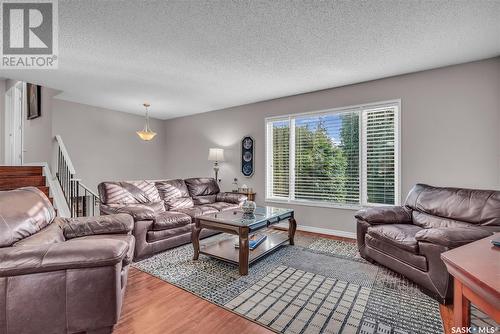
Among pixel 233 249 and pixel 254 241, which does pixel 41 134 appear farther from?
pixel 254 241

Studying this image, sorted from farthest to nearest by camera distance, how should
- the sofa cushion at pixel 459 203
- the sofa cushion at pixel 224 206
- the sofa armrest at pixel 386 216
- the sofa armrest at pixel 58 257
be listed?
1. the sofa cushion at pixel 224 206
2. the sofa armrest at pixel 386 216
3. the sofa cushion at pixel 459 203
4. the sofa armrest at pixel 58 257

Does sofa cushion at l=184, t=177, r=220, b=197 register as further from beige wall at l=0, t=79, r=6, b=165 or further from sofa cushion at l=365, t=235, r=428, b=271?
beige wall at l=0, t=79, r=6, b=165

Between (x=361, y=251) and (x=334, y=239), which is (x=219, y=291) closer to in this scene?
(x=361, y=251)

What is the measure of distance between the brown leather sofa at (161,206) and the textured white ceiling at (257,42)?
173 cm

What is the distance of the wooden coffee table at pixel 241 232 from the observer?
2.58 meters

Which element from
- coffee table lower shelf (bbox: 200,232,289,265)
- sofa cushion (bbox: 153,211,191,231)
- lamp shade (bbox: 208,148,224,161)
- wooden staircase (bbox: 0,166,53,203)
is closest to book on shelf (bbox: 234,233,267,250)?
coffee table lower shelf (bbox: 200,232,289,265)

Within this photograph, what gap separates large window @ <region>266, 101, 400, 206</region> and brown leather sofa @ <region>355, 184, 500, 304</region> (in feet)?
2.35

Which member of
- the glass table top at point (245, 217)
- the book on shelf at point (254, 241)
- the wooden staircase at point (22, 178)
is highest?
the wooden staircase at point (22, 178)

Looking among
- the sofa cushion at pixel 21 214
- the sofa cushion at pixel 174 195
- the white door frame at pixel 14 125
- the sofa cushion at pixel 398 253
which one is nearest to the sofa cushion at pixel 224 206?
the sofa cushion at pixel 174 195

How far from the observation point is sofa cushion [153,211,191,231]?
3.15 meters

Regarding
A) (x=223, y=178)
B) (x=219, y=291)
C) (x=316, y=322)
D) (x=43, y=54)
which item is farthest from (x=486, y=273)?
(x=223, y=178)

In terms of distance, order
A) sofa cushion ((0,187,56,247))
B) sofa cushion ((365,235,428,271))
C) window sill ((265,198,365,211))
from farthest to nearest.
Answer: window sill ((265,198,365,211)) < sofa cushion ((365,235,428,271)) < sofa cushion ((0,187,56,247))

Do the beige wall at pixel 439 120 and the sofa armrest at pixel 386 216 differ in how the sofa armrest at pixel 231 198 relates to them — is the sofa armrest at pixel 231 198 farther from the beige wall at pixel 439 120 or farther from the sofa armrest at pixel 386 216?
the sofa armrest at pixel 386 216

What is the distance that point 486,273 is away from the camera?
3.15 feet
